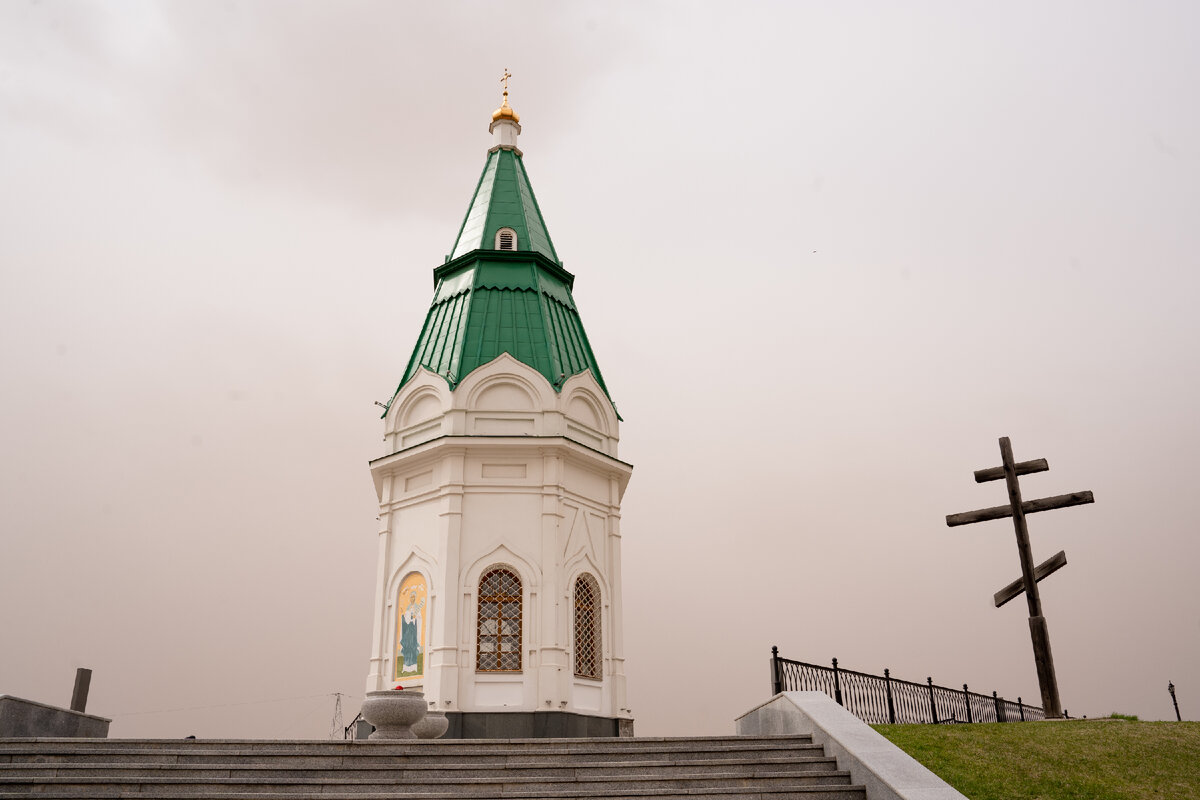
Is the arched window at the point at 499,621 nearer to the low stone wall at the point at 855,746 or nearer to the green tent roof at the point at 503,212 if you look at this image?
the low stone wall at the point at 855,746

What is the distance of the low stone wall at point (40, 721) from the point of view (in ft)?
48.4

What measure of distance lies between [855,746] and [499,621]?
10522 mm

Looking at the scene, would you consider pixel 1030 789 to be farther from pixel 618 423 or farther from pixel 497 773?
pixel 618 423

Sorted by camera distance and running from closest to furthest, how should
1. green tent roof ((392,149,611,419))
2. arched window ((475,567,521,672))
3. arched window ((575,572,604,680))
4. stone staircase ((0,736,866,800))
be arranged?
stone staircase ((0,736,866,800)) → arched window ((475,567,521,672)) → arched window ((575,572,604,680)) → green tent roof ((392,149,611,419))

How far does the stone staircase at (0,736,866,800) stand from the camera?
10.8 meters

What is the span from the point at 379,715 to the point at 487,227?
14422 millimetres

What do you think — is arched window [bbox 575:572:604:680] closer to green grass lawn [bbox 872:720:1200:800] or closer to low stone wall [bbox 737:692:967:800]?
low stone wall [bbox 737:692:967:800]

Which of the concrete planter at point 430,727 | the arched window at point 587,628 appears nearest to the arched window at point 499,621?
the arched window at point 587,628

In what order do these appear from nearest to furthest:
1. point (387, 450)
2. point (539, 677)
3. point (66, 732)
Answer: point (66, 732)
point (539, 677)
point (387, 450)

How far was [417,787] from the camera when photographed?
11.0m

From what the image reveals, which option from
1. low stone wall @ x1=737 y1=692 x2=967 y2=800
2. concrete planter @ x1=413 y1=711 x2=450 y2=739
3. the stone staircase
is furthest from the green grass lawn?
concrete planter @ x1=413 y1=711 x2=450 y2=739

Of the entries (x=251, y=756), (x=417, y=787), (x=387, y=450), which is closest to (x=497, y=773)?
(x=417, y=787)

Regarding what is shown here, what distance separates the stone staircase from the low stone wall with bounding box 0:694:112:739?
8.88 ft

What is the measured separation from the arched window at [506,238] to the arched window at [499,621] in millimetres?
8774
